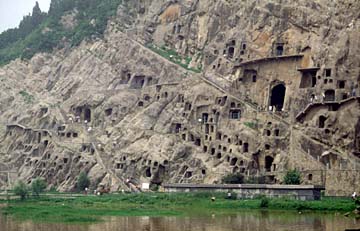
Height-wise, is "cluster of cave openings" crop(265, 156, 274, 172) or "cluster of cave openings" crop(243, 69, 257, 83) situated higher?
"cluster of cave openings" crop(243, 69, 257, 83)

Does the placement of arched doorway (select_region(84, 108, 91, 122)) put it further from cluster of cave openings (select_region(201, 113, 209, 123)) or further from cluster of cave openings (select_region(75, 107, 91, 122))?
cluster of cave openings (select_region(201, 113, 209, 123))

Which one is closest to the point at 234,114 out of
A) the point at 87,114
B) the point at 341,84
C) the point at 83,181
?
the point at 341,84

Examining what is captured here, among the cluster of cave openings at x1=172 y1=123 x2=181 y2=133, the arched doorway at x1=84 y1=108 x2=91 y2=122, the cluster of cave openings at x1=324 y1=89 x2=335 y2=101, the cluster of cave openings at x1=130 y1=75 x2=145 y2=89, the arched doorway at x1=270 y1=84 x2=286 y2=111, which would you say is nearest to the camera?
the cluster of cave openings at x1=324 y1=89 x2=335 y2=101

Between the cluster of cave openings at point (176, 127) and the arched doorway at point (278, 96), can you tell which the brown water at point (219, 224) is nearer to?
the cluster of cave openings at point (176, 127)

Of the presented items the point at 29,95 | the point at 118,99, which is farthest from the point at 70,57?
the point at 118,99

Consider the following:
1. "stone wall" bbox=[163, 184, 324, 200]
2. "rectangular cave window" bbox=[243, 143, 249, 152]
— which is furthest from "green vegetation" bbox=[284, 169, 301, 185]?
"rectangular cave window" bbox=[243, 143, 249, 152]

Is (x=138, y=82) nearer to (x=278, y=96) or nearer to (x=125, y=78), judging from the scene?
(x=125, y=78)
